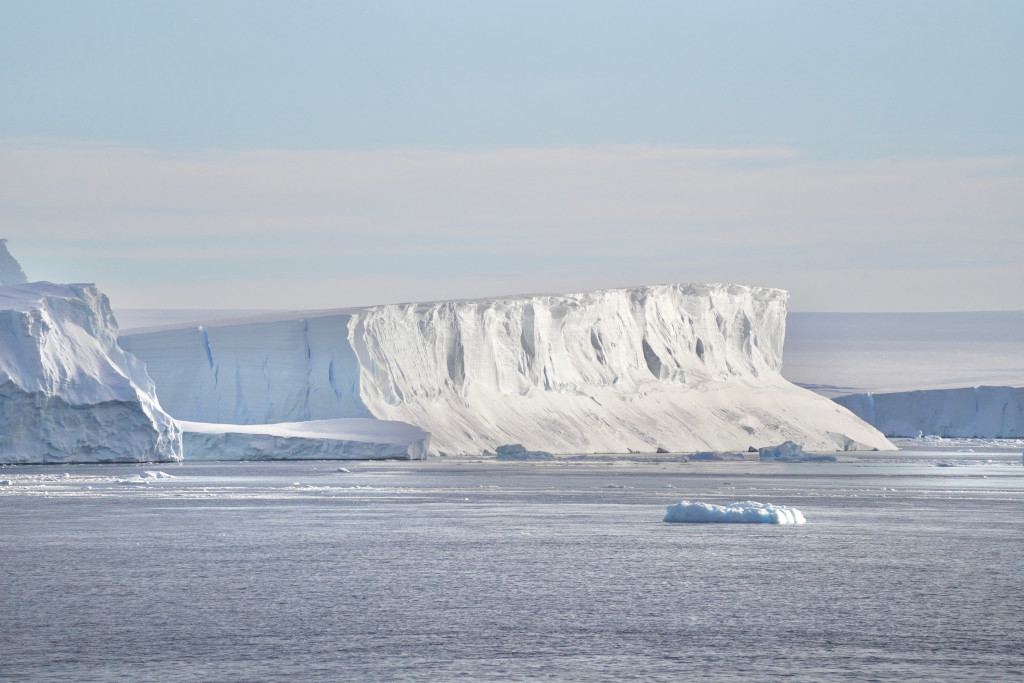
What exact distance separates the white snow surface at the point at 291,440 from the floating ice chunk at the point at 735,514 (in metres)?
23.3

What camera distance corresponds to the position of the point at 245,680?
25.4 feet

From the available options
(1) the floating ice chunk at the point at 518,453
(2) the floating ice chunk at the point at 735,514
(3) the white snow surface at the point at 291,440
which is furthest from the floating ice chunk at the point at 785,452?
(2) the floating ice chunk at the point at 735,514

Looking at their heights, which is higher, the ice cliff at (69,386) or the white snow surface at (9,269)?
the white snow surface at (9,269)

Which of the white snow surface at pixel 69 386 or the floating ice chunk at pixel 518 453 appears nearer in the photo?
the white snow surface at pixel 69 386

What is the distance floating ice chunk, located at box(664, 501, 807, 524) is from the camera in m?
18.3

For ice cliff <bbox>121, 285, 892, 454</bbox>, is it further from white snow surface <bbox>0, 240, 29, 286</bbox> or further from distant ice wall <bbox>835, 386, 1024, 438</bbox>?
distant ice wall <bbox>835, 386, 1024, 438</bbox>

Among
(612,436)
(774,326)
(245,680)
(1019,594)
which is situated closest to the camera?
(245,680)

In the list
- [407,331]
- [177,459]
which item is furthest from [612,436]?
[177,459]

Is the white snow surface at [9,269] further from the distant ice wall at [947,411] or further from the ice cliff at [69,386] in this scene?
the distant ice wall at [947,411]

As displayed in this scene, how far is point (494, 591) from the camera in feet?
37.5

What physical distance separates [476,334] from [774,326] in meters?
19.9

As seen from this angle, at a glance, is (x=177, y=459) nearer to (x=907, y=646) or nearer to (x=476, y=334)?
(x=476, y=334)

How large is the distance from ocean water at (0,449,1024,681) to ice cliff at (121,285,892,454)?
2242 cm

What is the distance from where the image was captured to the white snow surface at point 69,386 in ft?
108
